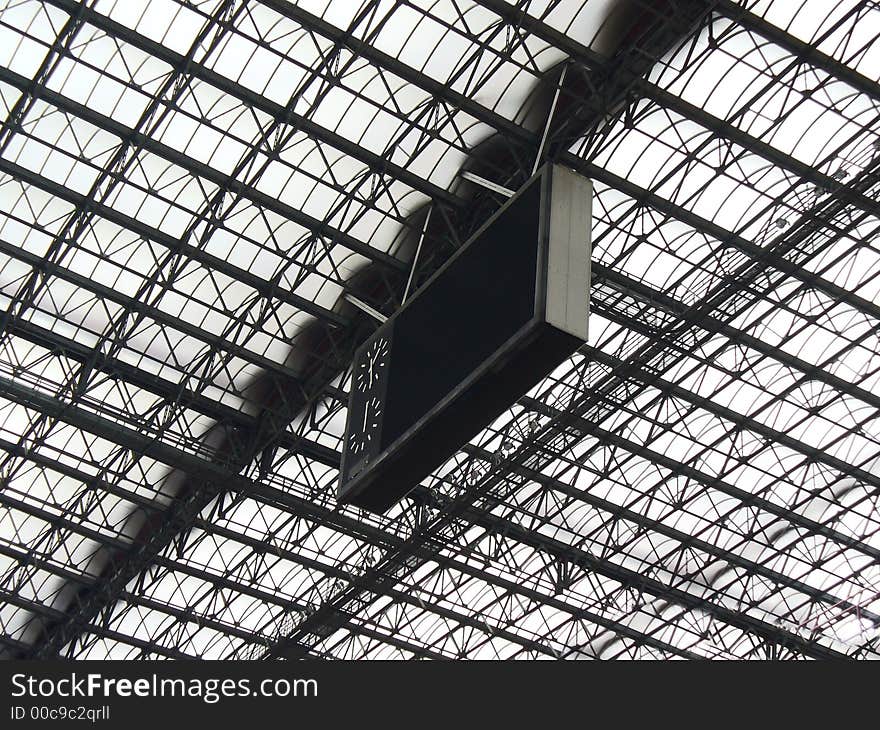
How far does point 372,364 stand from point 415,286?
9482 millimetres

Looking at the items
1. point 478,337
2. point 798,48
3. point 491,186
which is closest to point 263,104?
point 491,186

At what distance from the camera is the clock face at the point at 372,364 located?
25328 millimetres

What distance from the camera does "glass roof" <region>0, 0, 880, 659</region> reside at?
3164 centimetres

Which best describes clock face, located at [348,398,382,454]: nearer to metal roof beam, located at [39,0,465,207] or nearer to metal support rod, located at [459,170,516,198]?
metal support rod, located at [459,170,516,198]

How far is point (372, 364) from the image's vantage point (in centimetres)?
2594

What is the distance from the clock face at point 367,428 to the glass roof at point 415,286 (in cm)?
949

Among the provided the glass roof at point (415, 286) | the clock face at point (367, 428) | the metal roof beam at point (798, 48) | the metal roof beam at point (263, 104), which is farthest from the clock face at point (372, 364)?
the metal roof beam at point (798, 48)

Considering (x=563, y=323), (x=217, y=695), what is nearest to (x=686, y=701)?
(x=217, y=695)

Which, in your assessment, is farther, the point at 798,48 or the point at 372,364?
the point at 798,48

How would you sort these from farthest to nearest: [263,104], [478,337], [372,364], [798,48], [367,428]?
1. [263,104]
2. [798,48]
3. [372,364]
4. [367,428]
5. [478,337]

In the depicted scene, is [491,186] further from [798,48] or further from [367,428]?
[798,48]

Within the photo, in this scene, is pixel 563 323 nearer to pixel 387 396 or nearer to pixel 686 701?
pixel 387 396

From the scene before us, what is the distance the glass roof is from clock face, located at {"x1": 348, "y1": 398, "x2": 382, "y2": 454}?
9.49m

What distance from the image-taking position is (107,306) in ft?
126
